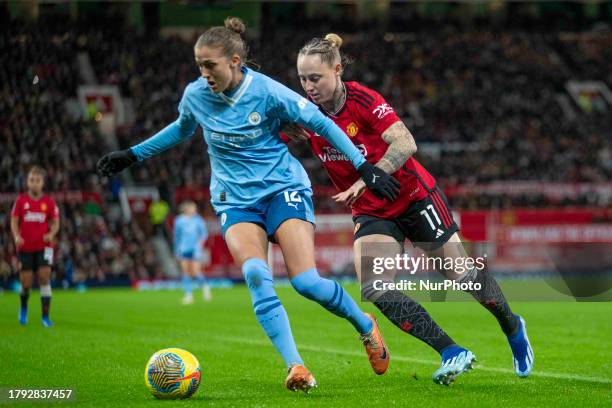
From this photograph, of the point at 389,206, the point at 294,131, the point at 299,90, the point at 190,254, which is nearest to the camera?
the point at 294,131

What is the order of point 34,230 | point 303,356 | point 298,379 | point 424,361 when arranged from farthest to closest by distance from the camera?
point 34,230, point 303,356, point 424,361, point 298,379

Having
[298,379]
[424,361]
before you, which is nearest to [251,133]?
[298,379]

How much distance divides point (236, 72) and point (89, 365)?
343 centimetres

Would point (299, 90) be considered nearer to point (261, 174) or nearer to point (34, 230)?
point (34, 230)

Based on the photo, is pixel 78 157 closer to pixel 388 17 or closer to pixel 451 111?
pixel 451 111

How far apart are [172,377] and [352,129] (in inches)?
85.8

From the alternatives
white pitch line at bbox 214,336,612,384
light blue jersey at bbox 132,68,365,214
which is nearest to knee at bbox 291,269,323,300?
light blue jersey at bbox 132,68,365,214

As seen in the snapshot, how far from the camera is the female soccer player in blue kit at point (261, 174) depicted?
6.54 metres

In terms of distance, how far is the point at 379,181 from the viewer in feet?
21.1

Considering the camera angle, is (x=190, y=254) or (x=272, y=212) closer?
(x=272, y=212)

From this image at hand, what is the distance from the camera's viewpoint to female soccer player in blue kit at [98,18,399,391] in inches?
257

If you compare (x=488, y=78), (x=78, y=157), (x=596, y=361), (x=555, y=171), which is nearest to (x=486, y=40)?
(x=488, y=78)

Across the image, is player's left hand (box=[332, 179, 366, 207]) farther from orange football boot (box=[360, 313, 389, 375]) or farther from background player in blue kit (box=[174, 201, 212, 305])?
→ background player in blue kit (box=[174, 201, 212, 305])

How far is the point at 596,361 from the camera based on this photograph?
8.91 metres
